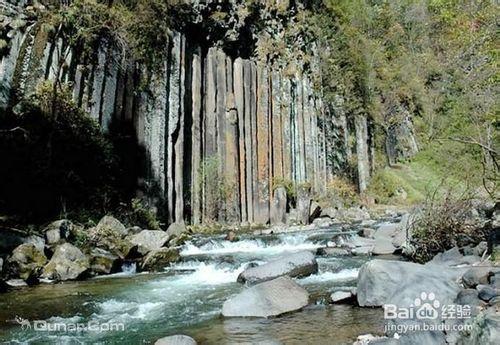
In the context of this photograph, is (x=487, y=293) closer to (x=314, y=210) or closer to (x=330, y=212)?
(x=314, y=210)

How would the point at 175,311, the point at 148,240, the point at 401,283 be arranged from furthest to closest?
the point at 148,240 → the point at 175,311 → the point at 401,283

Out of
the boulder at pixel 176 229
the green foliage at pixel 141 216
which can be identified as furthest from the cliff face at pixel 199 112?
the boulder at pixel 176 229

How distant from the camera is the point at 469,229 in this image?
10836mm

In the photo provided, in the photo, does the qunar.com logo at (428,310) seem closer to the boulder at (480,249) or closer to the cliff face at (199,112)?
the boulder at (480,249)

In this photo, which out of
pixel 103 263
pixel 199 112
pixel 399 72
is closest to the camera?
pixel 103 263

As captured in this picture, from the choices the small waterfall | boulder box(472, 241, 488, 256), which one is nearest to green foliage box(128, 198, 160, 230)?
the small waterfall

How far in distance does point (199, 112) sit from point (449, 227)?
1363 cm

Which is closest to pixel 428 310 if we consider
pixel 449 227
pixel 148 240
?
pixel 449 227

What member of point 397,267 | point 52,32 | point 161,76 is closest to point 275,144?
point 161,76

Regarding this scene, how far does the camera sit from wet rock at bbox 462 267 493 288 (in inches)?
289

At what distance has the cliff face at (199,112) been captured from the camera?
1672 cm

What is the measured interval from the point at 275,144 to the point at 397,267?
17.5 m

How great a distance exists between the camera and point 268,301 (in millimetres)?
7695

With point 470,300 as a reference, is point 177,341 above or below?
below
